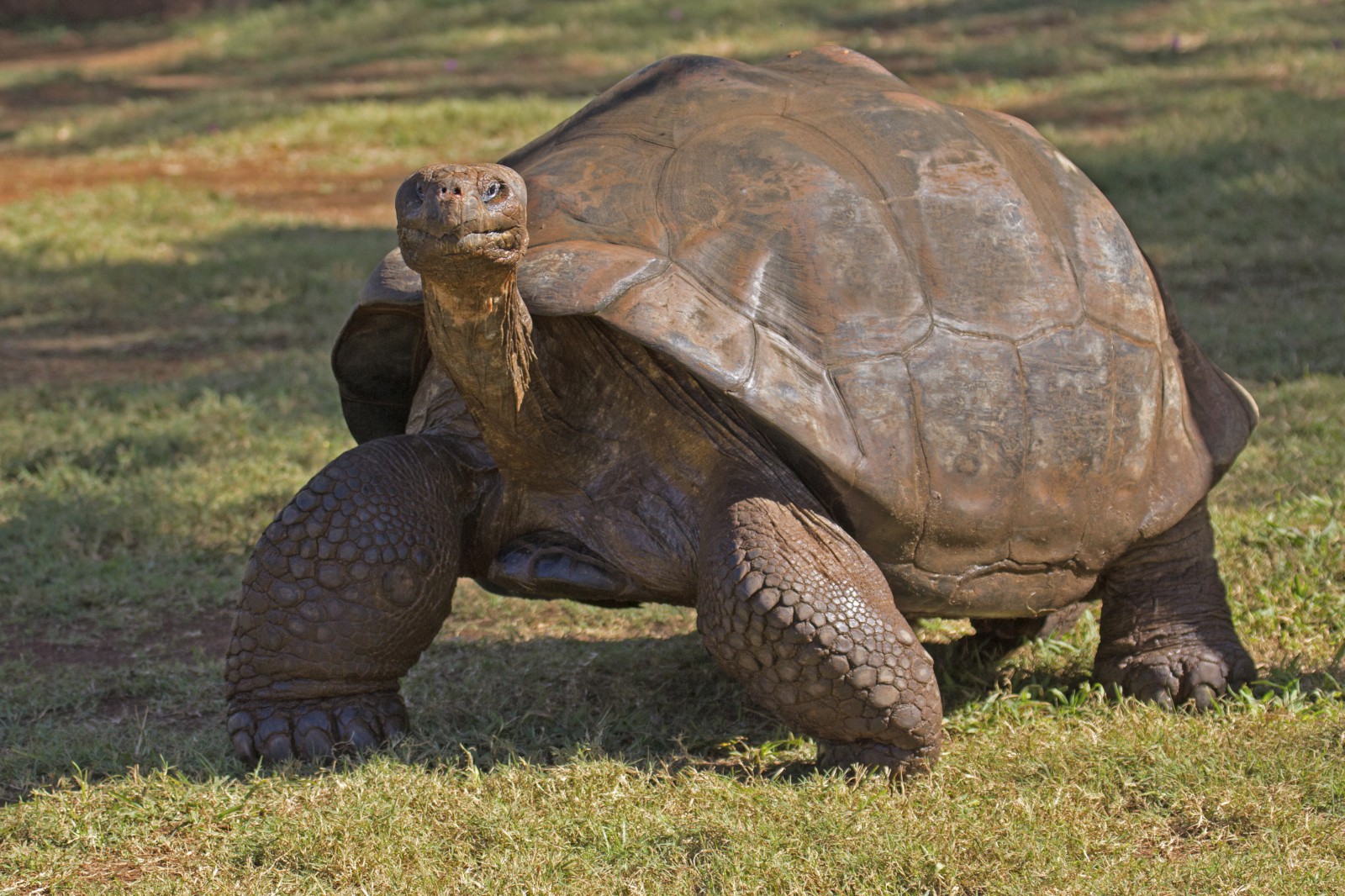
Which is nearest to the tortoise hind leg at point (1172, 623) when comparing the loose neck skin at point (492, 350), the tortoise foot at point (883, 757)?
the tortoise foot at point (883, 757)

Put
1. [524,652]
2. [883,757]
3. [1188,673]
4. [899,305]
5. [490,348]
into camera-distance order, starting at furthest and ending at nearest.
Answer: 1. [524,652]
2. [1188,673]
3. [899,305]
4. [883,757]
5. [490,348]

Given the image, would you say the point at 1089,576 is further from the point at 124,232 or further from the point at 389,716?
the point at 124,232

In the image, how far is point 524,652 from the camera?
12.7 feet

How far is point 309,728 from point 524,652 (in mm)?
901

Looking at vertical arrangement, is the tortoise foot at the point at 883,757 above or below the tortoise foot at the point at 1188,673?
above

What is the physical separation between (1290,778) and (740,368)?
130 cm

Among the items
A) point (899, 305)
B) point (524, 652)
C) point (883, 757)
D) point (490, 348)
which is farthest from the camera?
point (524, 652)

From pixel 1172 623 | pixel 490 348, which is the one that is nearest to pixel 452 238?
pixel 490 348

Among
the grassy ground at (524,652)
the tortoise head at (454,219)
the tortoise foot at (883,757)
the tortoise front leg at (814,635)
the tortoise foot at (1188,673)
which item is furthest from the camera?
the tortoise foot at (1188,673)

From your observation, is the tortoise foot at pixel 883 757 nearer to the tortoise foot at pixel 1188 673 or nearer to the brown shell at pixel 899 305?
the brown shell at pixel 899 305

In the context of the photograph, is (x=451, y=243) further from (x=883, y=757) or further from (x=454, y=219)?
(x=883, y=757)

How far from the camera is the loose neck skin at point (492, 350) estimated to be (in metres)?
2.62

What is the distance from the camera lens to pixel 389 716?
3.12 m

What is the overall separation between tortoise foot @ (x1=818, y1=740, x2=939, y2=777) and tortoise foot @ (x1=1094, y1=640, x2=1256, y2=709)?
77 cm
